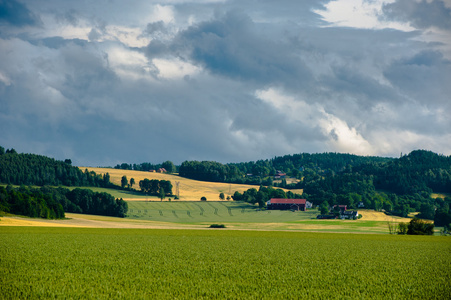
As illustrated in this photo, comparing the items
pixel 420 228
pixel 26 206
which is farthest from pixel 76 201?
pixel 420 228

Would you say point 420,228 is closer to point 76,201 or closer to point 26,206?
point 26,206

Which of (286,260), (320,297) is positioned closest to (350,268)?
(286,260)

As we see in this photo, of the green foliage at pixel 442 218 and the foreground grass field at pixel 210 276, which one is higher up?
the foreground grass field at pixel 210 276

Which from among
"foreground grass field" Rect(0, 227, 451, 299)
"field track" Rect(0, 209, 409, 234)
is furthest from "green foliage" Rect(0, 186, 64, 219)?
"foreground grass field" Rect(0, 227, 451, 299)

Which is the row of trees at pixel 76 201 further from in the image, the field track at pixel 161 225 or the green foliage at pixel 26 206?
the field track at pixel 161 225

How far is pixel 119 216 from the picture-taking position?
604 ft

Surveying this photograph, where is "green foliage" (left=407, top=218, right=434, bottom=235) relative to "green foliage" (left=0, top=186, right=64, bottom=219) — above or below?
below

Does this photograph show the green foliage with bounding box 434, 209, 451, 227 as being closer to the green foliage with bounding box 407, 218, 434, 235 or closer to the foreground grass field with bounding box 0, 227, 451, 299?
the green foliage with bounding box 407, 218, 434, 235

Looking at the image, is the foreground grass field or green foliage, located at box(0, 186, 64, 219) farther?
green foliage, located at box(0, 186, 64, 219)

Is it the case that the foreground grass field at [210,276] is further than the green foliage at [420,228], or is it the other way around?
the green foliage at [420,228]

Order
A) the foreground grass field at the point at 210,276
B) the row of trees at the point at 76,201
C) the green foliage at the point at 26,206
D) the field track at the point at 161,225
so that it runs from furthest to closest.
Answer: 1. the row of trees at the point at 76,201
2. the green foliage at the point at 26,206
3. the field track at the point at 161,225
4. the foreground grass field at the point at 210,276

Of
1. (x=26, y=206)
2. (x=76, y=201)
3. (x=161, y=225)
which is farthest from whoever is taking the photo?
(x=76, y=201)

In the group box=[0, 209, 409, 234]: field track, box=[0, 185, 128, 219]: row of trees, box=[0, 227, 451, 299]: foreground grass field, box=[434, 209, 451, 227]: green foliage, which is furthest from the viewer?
box=[434, 209, 451, 227]: green foliage

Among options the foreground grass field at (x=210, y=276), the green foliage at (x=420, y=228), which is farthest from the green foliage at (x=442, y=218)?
the foreground grass field at (x=210, y=276)
